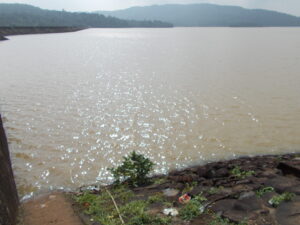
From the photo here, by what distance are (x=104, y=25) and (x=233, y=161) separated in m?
202

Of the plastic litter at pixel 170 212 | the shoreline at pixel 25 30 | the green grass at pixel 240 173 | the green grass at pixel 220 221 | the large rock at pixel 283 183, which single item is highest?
the large rock at pixel 283 183

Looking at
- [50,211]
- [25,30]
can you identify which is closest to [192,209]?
[50,211]

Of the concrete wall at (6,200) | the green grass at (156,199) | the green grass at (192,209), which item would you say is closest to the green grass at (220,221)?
the green grass at (192,209)

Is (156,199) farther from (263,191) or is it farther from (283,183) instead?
(283,183)

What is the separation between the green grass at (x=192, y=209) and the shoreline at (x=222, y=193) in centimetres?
2

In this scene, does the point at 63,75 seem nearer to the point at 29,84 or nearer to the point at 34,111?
the point at 29,84

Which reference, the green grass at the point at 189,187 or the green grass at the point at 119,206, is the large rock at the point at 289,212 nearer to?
the green grass at the point at 119,206

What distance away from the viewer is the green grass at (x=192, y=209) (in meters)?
4.71

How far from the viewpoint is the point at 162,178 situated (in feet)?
22.7

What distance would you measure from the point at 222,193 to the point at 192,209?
760 mm

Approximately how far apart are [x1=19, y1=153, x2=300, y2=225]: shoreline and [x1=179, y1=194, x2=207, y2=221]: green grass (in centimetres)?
2

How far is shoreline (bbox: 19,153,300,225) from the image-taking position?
177 inches

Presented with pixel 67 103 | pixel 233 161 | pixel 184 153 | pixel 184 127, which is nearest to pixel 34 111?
pixel 67 103

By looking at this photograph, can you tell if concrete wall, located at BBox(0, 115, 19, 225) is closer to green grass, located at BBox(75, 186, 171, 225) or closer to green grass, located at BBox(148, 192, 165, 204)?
green grass, located at BBox(75, 186, 171, 225)
